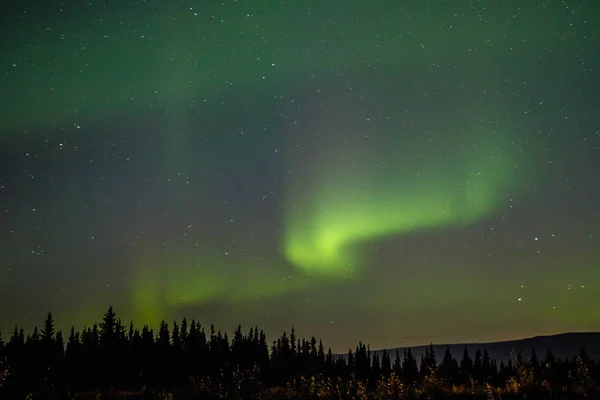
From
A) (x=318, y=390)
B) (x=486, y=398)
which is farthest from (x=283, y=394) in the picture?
(x=486, y=398)

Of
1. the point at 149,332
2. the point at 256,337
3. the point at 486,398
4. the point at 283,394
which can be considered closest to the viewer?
the point at 486,398

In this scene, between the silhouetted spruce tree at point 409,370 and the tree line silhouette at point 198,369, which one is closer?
the tree line silhouette at point 198,369

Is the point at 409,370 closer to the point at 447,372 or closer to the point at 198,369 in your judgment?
the point at 447,372

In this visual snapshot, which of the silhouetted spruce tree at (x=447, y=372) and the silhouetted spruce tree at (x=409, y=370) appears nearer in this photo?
the silhouetted spruce tree at (x=447, y=372)

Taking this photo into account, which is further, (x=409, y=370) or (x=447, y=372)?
(x=409, y=370)

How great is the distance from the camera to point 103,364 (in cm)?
5656

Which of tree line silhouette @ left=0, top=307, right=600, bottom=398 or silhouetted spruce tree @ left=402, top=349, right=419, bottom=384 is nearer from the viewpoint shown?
tree line silhouette @ left=0, top=307, right=600, bottom=398

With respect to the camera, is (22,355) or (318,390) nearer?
(318,390)

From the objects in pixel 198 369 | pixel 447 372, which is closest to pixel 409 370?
pixel 447 372

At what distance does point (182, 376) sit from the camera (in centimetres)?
6084

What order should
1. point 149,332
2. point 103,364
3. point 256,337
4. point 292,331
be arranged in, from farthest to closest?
point 292,331 → point 256,337 → point 149,332 → point 103,364

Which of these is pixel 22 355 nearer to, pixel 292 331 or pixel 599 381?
pixel 292 331

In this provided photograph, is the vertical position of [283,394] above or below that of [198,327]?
below

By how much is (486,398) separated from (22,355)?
208 ft
